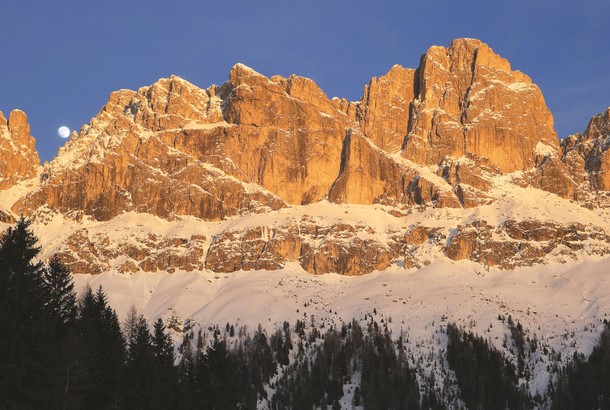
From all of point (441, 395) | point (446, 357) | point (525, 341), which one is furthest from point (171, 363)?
point (525, 341)

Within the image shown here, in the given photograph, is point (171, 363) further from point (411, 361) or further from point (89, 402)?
point (411, 361)

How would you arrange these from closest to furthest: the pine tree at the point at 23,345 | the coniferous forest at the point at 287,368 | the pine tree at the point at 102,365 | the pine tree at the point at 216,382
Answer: the pine tree at the point at 23,345
the pine tree at the point at 102,365
the coniferous forest at the point at 287,368
the pine tree at the point at 216,382

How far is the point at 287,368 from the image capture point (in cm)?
17600

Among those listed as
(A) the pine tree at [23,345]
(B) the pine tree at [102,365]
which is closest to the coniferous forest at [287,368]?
(B) the pine tree at [102,365]

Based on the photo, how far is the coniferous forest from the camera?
60375 mm

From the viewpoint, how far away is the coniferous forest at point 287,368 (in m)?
60.4

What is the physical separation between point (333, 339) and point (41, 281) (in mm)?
141411

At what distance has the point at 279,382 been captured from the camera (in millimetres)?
169750

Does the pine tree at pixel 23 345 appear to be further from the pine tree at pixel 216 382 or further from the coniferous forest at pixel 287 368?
the pine tree at pixel 216 382

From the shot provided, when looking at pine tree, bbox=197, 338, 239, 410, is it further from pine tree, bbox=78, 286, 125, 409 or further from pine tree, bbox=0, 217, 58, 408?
pine tree, bbox=0, 217, 58, 408

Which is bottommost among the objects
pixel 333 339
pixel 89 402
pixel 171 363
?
pixel 89 402

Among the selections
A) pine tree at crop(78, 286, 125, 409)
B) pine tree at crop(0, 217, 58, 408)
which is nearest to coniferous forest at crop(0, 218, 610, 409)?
pine tree at crop(78, 286, 125, 409)

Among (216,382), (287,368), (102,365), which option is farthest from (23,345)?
(287,368)

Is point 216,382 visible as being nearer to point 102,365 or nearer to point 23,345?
point 102,365
